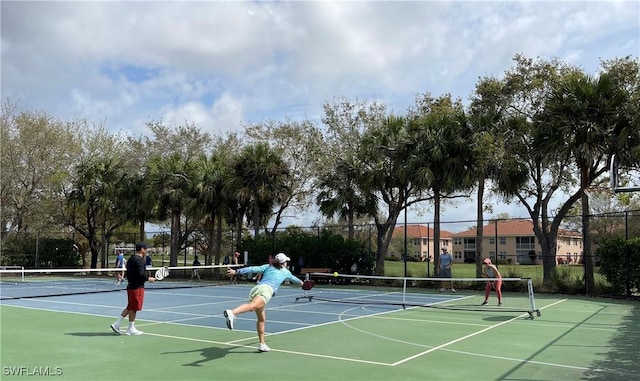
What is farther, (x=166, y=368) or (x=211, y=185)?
(x=211, y=185)

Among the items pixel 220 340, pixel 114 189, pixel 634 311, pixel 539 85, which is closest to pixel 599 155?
pixel 539 85

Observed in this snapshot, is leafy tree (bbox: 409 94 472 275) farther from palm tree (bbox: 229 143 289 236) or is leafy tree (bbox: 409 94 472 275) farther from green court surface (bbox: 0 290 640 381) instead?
green court surface (bbox: 0 290 640 381)

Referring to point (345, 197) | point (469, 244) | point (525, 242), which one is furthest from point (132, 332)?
point (469, 244)

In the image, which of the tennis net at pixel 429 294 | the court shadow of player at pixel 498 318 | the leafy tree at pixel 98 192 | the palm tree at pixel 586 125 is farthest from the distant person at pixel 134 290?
the leafy tree at pixel 98 192

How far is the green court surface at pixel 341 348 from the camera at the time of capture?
26.0 ft

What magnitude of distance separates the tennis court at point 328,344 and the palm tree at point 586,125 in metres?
6.87

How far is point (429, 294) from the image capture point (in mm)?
22141

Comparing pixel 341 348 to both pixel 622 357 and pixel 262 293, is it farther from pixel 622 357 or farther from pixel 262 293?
pixel 622 357

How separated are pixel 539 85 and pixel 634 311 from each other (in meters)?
10.9

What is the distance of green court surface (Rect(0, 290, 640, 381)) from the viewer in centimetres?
793

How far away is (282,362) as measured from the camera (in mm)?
8578

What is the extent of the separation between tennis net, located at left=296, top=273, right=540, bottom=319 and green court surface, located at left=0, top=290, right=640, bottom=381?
79.7 inches

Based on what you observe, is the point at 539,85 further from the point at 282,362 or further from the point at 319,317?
the point at 282,362

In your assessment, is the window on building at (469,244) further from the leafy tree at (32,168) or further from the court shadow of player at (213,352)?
the court shadow of player at (213,352)
